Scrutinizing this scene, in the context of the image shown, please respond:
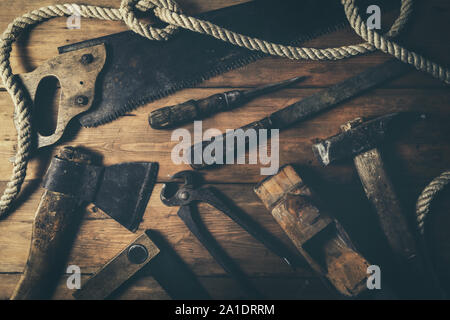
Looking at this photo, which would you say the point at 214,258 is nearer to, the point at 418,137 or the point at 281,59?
the point at 281,59

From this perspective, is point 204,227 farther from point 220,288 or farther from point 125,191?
point 125,191

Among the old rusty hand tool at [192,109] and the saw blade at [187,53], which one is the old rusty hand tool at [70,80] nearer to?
the saw blade at [187,53]

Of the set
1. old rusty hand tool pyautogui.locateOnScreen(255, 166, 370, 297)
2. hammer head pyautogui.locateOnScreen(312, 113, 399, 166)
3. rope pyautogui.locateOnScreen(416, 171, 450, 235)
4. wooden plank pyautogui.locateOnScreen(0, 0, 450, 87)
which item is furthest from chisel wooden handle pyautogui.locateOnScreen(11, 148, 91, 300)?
rope pyautogui.locateOnScreen(416, 171, 450, 235)

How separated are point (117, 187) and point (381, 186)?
1.34m

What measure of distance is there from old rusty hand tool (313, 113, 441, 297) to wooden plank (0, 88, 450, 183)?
132 mm

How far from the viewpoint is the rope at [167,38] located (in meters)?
1.48

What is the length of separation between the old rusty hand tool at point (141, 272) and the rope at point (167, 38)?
62cm

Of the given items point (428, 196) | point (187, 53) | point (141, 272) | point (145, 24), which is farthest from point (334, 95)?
point (141, 272)

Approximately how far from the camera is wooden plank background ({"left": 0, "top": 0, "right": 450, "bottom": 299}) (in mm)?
1525

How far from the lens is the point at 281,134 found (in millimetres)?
1564

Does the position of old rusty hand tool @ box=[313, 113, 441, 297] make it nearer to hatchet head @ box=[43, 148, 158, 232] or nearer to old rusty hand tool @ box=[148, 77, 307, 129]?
old rusty hand tool @ box=[148, 77, 307, 129]

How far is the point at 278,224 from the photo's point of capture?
5.06 ft

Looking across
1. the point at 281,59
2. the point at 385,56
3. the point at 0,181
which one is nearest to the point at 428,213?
the point at 385,56
